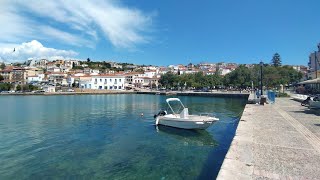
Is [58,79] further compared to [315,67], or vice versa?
[58,79]

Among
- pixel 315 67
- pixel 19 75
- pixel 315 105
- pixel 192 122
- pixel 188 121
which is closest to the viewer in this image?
pixel 192 122

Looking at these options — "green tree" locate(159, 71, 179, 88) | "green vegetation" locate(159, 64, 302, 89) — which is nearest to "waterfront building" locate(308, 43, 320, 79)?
"green vegetation" locate(159, 64, 302, 89)

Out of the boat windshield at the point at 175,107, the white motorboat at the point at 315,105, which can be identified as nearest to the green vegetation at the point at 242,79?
the boat windshield at the point at 175,107

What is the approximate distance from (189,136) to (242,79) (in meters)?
80.2

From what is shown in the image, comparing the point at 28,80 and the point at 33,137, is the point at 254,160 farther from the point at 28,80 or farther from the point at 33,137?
the point at 28,80

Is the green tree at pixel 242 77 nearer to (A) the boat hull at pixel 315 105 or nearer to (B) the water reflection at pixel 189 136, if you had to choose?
(A) the boat hull at pixel 315 105

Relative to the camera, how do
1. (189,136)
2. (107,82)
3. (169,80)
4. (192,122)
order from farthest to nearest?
(107,82)
(169,80)
(192,122)
(189,136)

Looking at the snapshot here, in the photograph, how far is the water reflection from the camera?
17562mm

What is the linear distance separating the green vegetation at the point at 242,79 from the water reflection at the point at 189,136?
5859cm

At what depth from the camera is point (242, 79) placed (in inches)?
3733

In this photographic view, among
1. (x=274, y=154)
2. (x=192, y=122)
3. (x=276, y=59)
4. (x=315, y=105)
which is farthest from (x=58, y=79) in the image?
(x=274, y=154)

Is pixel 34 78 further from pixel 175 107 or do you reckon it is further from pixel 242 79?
pixel 175 107

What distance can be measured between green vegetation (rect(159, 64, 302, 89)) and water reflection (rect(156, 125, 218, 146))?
192 feet

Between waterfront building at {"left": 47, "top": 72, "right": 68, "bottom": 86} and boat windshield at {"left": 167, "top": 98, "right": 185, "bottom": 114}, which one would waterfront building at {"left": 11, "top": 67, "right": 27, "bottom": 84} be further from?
boat windshield at {"left": 167, "top": 98, "right": 185, "bottom": 114}
